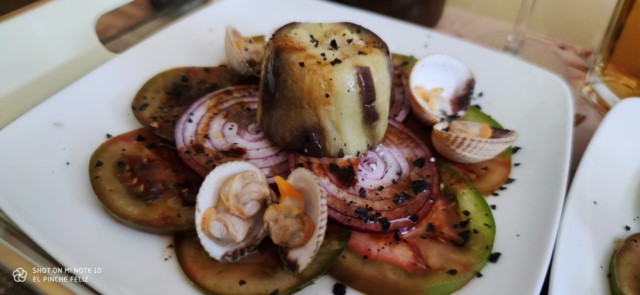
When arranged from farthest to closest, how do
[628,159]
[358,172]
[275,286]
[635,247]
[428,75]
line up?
[428,75] < [628,159] < [358,172] < [635,247] < [275,286]

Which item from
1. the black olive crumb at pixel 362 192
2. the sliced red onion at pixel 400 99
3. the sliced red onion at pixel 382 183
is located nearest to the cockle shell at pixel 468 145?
the sliced red onion at pixel 382 183

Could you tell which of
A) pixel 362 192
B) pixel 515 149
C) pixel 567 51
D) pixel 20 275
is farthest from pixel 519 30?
pixel 20 275

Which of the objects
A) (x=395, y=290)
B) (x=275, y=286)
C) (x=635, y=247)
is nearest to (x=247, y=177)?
(x=275, y=286)

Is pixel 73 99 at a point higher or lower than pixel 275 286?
higher

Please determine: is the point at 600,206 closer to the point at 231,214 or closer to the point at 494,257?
the point at 494,257

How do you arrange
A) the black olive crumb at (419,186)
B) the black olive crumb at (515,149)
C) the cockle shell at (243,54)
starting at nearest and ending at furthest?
the black olive crumb at (419,186), the black olive crumb at (515,149), the cockle shell at (243,54)

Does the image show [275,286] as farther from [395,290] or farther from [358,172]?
[358,172]

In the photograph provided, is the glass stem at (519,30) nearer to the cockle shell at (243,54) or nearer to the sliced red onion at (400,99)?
the sliced red onion at (400,99)
